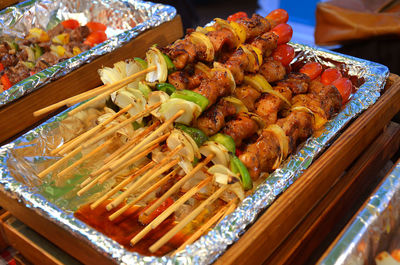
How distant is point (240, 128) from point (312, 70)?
937 millimetres

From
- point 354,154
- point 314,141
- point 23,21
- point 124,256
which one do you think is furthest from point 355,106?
point 23,21

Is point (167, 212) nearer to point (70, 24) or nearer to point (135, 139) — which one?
point (135, 139)

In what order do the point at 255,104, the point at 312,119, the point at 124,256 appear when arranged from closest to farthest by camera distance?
the point at 124,256, the point at 312,119, the point at 255,104

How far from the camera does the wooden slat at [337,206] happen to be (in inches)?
69.6

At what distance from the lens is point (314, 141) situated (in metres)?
1.92

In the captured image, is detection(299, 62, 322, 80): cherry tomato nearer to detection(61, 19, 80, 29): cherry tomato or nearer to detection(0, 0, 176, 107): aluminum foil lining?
detection(0, 0, 176, 107): aluminum foil lining

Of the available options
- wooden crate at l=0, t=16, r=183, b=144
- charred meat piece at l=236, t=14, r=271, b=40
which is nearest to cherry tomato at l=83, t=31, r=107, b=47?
wooden crate at l=0, t=16, r=183, b=144

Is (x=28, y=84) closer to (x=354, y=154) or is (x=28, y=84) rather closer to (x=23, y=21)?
(x=23, y=21)

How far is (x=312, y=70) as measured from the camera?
8.31ft

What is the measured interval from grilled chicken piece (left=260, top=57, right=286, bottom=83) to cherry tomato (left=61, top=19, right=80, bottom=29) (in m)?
2.03

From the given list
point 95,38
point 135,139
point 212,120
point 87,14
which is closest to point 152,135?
point 135,139

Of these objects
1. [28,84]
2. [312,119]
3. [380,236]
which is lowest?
[28,84]

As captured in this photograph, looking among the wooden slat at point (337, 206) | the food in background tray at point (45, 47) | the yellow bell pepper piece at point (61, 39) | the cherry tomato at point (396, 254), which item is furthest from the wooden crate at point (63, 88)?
the cherry tomato at point (396, 254)

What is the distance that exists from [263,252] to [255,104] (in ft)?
2.86
